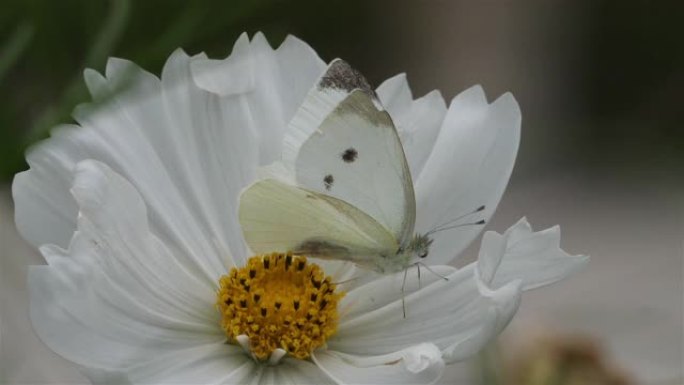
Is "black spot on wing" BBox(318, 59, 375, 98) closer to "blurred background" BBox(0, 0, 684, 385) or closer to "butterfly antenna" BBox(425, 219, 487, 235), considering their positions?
"butterfly antenna" BBox(425, 219, 487, 235)

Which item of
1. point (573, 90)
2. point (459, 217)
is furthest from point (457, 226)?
point (573, 90)

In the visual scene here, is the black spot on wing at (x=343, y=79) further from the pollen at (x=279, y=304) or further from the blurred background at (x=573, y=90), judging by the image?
the blurred background at (x=573, y=90)

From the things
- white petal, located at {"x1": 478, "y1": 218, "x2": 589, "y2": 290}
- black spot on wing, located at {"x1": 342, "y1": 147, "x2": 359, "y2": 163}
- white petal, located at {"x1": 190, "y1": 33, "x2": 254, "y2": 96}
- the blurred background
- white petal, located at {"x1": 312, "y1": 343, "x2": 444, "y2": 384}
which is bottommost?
white petal, located at {"x1": 312, "y1": 343, "x2": 444, "y2": 384}

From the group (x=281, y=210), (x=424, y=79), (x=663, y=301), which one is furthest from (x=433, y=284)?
(x=424, y=79)

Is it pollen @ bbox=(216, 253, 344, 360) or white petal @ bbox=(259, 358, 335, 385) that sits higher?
pollen @ bbox=(216, 253, 344, 360)

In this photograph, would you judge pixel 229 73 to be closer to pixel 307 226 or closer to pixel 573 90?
pixel 307 226

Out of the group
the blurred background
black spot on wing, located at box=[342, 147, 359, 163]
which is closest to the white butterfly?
black spot on wing, located at box=[342, 147, 359, 163]

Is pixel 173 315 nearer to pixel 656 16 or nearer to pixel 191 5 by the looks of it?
pixel 191 5
